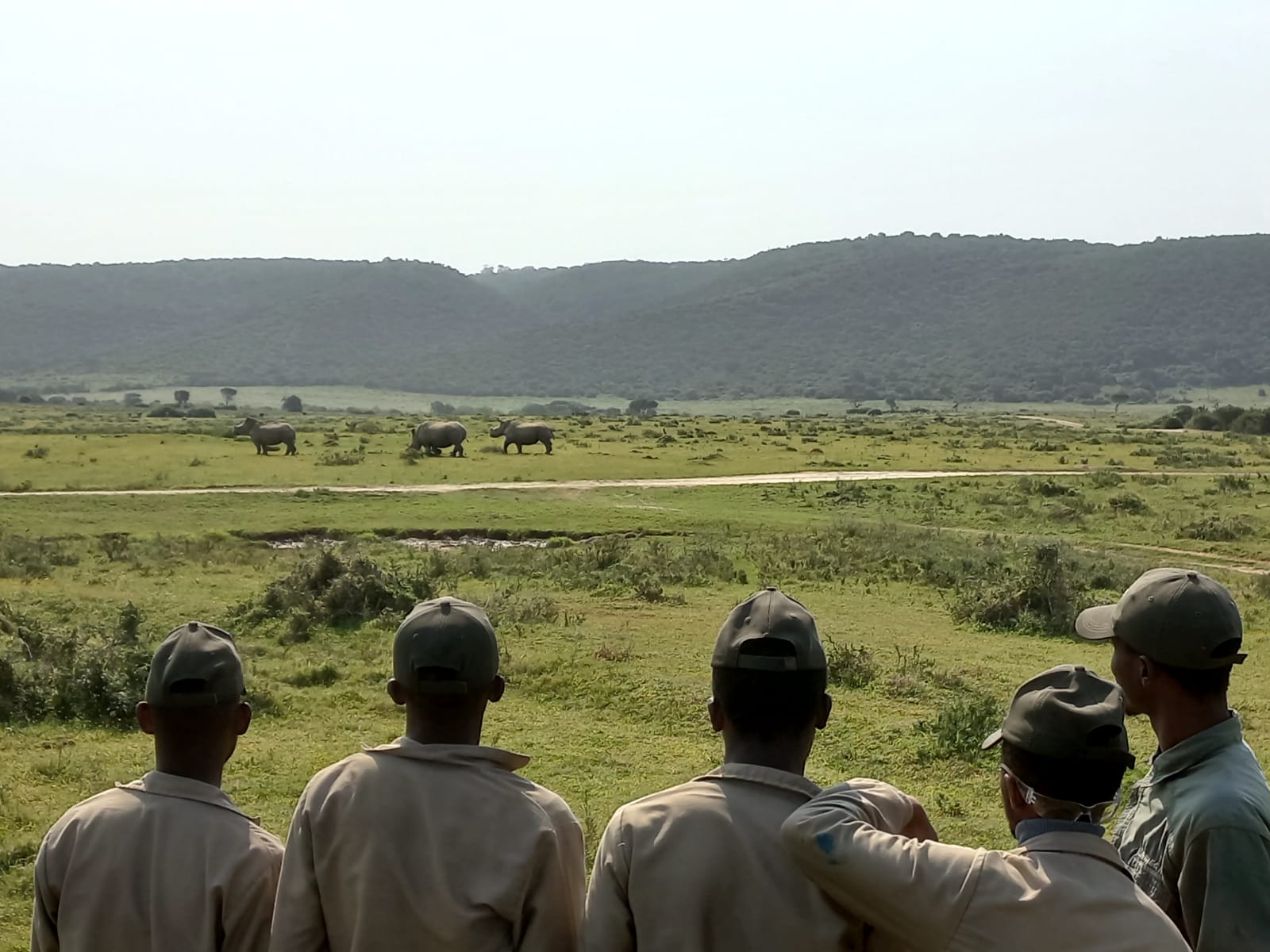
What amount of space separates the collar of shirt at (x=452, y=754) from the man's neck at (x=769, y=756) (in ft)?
1.82

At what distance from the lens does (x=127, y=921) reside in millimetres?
3232

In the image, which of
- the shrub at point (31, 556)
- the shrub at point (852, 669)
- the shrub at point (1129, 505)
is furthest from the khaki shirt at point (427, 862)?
the shrub at point (1129, 505)

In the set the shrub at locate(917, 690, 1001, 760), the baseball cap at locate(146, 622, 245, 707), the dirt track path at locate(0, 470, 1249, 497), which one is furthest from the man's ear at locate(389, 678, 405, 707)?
the dirt track path at locate(0, 470, 1249, 497)

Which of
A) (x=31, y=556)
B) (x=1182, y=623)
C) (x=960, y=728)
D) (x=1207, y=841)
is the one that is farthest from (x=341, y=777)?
(x=31, y=556)

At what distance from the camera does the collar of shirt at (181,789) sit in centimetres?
339

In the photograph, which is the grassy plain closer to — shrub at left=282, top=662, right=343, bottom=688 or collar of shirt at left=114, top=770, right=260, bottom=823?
shrub at left=282, top=662, right=343, bottom=688

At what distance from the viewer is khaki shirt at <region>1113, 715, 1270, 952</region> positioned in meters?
2.93

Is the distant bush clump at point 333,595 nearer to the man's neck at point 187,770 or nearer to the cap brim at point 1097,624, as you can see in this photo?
the man's neck at point 187,770

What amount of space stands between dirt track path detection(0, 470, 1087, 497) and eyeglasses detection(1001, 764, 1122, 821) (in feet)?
87.6

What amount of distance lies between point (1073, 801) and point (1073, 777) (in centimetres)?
5

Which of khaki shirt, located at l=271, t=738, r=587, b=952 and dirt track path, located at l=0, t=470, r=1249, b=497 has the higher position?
khaki shirt, located at l=271, t=738, r=587, b=952

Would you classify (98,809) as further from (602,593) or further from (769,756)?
(602,593)

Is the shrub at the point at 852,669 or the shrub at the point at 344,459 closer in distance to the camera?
the shrub at the point at 852,669

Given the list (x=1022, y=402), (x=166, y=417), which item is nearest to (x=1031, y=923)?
(x=166, y=417)
